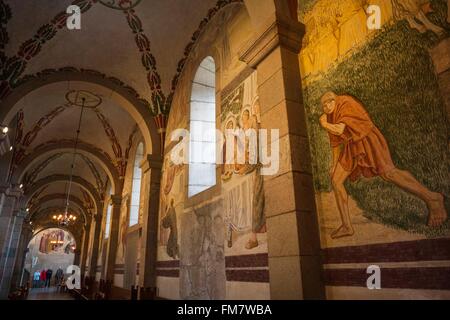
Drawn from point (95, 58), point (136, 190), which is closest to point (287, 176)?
point (95, 58)

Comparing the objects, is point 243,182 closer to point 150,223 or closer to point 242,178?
point 242,178

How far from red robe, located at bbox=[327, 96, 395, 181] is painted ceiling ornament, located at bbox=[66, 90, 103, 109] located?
8860 mm

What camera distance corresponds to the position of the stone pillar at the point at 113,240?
12344 millimetres

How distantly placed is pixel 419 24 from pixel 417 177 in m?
1.33

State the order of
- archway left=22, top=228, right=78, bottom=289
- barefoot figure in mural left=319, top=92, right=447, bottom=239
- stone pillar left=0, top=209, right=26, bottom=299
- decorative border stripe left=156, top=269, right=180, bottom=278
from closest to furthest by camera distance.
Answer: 1. barefoot figure in mural left=319, top=92, right=447, bottom=239
2. decorative border stripe left=156, top=269, right=180, bottom=278
3. stone pillar left=0, top=209, right=26, bottom=299
4. archway left=22, top=228, right=78, bottom=289

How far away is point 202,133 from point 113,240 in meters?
7.68

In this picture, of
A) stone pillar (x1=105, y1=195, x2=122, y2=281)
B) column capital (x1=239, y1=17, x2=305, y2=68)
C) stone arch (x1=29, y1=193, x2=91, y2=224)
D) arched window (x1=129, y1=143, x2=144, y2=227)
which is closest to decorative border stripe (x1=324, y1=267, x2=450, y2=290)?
column capital (x1=239, y1=17, x2=305, y2=68)

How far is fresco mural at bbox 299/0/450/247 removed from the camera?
101 inches

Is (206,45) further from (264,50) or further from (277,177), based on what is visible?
(277,177)

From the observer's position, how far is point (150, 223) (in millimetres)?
8094

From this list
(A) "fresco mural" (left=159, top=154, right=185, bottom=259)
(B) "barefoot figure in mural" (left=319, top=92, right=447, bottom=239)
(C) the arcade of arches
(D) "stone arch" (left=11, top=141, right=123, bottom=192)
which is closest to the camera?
(C) the arcade of arches

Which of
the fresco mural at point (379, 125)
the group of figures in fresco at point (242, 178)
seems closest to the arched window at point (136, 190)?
the group of figures in fresco at point (242, 178)

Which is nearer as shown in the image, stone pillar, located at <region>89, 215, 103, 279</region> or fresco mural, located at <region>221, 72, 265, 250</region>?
fresco mural, located at <region>221, 72, 265, 250</region>

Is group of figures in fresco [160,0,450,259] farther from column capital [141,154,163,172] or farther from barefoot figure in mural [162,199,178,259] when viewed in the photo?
column capital [141,154,163,172]
